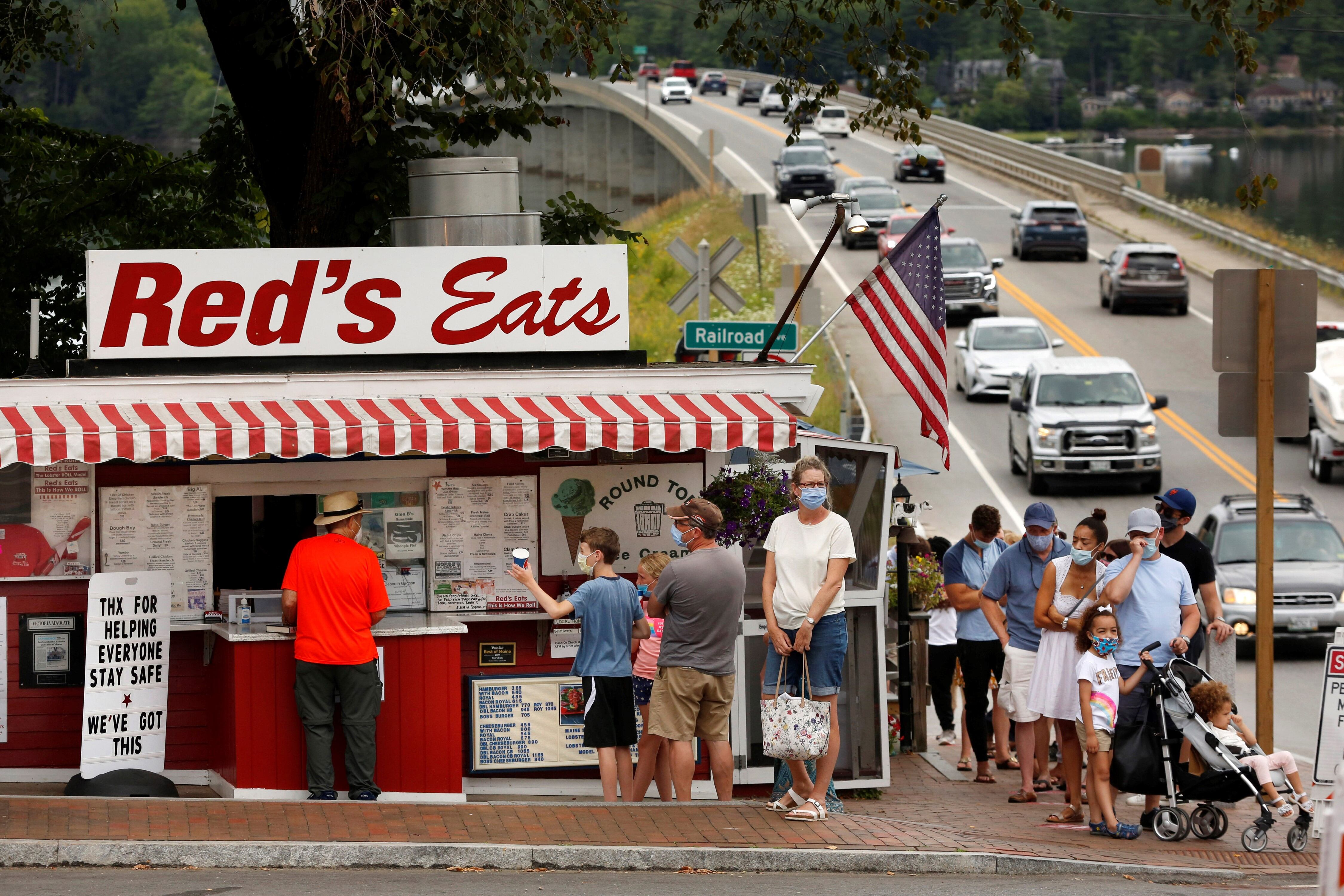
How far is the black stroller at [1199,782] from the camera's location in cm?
905

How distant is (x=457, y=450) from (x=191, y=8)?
9254 centimetres

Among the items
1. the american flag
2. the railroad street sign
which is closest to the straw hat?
the american flag

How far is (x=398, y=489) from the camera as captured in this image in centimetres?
1041

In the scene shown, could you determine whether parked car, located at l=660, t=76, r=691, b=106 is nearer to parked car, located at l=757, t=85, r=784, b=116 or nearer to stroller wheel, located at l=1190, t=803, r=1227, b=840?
parked car, located at l=757, t=85, r=784, b=116

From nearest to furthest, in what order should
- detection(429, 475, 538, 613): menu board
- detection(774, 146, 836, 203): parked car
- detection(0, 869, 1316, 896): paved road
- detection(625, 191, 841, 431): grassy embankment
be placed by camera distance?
detection(0, 869, 1316, 896): paved road
detection(429, 475, 538, 613): menu board
detection(625, 191, 841, 431): grassy embankment
detection(774, 146, 836, 203): parked car

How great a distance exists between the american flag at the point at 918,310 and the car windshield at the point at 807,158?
45016 millimetres

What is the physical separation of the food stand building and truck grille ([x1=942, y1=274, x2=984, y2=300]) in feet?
96.3

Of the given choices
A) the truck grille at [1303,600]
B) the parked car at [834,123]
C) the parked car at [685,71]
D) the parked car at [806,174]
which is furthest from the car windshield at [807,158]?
the parked car at [685,71]

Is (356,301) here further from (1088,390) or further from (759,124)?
(759,124)

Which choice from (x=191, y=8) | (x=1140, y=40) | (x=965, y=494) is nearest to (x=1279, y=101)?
(x=1140, y=40)

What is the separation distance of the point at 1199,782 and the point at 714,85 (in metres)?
107

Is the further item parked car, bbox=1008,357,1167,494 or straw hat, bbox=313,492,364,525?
parked car, bbox=1008,357,1167,494

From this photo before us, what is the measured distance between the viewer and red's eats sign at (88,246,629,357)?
10.1m

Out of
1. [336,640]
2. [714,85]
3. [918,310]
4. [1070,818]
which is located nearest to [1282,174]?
[714,85]
